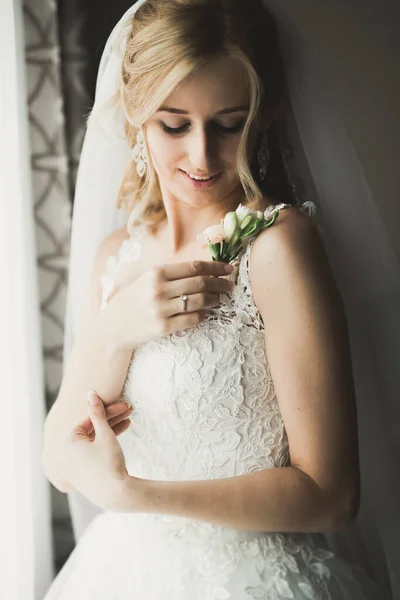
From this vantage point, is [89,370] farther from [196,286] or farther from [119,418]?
[196,286]

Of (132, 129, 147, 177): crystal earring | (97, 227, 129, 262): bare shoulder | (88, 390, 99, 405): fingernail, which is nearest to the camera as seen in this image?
(88, 390, 99, 405): fingernail

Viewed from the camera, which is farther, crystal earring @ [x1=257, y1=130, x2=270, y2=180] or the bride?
crystal earring @ [x1=257, y1=130, x2=270, y2=180]

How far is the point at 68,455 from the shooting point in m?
1.02

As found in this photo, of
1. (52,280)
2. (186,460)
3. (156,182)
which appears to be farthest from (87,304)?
(186,460)

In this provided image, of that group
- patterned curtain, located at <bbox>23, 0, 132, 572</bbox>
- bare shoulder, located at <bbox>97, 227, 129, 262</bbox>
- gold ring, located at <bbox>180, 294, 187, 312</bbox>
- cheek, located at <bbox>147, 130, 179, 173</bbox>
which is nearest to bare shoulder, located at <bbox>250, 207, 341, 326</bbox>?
gold ring, located at <bbox>180, 294, 187, 312</bbox>

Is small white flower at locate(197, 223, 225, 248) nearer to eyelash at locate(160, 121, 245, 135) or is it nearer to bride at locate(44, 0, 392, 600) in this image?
bride at locate(44, 0, 392, 600)

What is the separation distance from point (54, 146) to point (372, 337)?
69 cm

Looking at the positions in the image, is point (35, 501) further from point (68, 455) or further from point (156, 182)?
point (156, 182)

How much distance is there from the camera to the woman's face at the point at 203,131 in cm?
99

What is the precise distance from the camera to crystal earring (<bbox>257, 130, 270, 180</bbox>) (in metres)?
1.07

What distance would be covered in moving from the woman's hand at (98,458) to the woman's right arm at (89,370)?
50 millimetres

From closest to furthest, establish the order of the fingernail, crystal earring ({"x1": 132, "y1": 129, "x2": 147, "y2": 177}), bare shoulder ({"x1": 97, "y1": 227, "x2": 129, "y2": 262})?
1. the fingernail
2. crystal earring ({"x1": 132, "y1": 129, "x2": 147, "y2": 177})
3. bare shoulder ({"x1": 97, "y1": 227, "x2": 129, "y2": 262})

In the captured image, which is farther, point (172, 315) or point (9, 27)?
point (9, 27)

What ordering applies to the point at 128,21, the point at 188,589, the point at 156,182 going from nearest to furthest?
the point at 188,589 → the point at 128,21 → the point at 156,182
